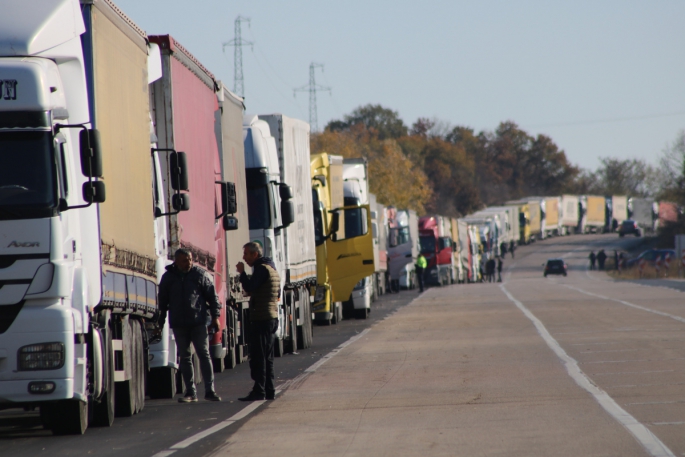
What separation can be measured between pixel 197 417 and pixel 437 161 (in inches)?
5751

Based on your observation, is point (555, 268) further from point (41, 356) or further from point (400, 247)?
point (41, 356)

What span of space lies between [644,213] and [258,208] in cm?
12006

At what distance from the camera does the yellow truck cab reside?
27.0m

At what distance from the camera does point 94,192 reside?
9.78 metres

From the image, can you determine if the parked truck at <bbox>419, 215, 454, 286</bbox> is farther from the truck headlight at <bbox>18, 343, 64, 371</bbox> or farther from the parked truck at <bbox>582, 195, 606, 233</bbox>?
the parked truck at <bbox>582, 195, 606, 233</bbox>

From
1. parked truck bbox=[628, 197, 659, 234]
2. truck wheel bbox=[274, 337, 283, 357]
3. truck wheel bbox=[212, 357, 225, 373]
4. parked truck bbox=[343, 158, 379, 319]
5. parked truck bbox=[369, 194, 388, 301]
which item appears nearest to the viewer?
truck wheel bbox=[212, 357, 225, 373]

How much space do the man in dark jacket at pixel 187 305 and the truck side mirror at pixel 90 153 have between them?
3.50m

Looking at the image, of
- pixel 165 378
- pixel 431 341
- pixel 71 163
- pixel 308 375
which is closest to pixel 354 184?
pixel 431 341

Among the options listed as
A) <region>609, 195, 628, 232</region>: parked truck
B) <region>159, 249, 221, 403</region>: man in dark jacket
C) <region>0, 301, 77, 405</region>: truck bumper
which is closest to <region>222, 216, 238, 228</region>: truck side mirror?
<region>159, 249, 221, 403</region>: man in dark jacket

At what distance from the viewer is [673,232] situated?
325ft

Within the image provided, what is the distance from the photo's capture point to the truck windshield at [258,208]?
19766 millimetres

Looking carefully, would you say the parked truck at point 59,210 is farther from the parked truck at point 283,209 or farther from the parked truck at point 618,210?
the parked truck at point 618,210

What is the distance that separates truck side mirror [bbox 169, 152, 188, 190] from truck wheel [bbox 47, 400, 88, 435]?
3.13m

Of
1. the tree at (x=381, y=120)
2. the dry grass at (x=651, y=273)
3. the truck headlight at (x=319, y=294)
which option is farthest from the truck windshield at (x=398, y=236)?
the tree at (x=381, y=120)
